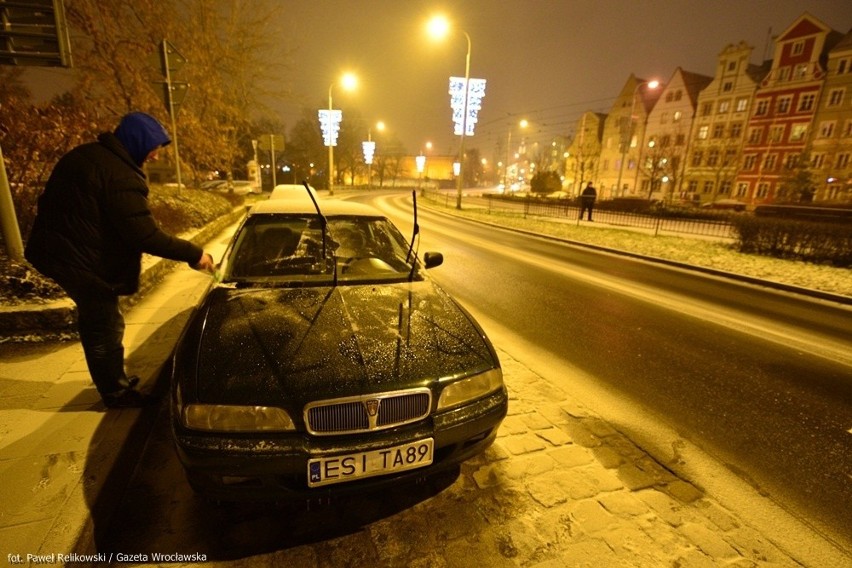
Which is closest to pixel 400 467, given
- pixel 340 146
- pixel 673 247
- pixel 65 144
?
pixel 65 144

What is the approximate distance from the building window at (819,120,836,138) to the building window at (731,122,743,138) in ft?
22.8

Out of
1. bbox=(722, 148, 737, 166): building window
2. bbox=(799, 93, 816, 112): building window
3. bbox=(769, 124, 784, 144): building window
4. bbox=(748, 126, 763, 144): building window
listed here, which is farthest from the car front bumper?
bbox=(722, 148, 737, 166): building window

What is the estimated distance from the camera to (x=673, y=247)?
43.2 feet

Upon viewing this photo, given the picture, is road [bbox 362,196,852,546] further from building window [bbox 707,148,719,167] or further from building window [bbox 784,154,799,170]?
building window [bbox 707,148,719,167]

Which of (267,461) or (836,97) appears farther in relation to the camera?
(836,97)

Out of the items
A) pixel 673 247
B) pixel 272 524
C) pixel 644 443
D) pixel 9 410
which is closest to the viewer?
Answer: pixel 272 524

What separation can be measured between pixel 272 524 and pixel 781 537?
114 inches

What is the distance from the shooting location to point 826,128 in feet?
124

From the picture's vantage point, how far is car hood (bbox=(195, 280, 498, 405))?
201cm

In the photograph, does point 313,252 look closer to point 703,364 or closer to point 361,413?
point 361,413

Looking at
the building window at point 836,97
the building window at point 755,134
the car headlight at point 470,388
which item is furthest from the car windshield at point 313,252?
the building window at point 755,134

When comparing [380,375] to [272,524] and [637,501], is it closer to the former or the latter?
[272,524]

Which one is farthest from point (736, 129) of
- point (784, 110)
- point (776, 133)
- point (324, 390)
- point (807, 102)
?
point (324, 390)

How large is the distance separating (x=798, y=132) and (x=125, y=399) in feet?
183
